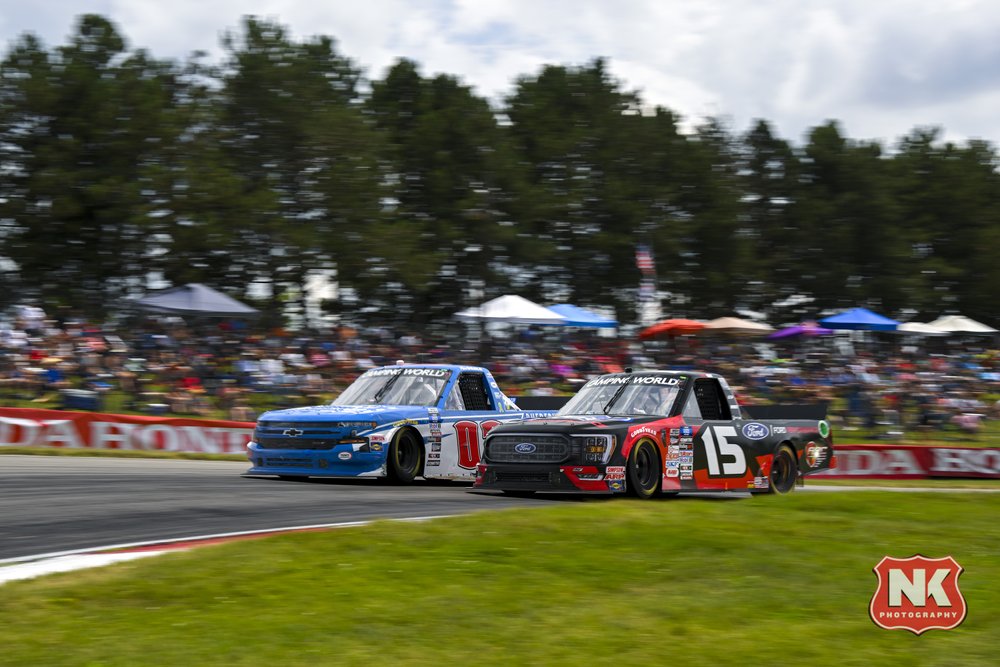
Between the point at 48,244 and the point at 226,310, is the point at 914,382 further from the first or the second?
the point at 48,244

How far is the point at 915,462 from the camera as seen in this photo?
23.1 m

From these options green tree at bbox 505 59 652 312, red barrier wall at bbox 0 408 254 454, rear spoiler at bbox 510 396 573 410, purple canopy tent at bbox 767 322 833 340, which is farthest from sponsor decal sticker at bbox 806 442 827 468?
green tree at bbox 505 59 652 312

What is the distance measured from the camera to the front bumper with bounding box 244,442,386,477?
14.2m

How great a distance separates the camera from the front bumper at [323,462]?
560 inches

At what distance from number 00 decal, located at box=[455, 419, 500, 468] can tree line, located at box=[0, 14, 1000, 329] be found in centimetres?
1880

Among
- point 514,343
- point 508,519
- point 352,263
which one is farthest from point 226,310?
point 508,519

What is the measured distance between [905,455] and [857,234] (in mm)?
31644

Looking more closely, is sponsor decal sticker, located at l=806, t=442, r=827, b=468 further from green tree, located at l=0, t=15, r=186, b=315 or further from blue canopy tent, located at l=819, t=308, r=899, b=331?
green tree, located at l=0, t=15, r=186, b=315

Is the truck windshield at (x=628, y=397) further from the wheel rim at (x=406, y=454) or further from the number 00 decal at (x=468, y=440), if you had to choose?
the wheel rim at (x=406, y=454)

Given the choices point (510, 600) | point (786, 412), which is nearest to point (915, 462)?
point (786, 412)

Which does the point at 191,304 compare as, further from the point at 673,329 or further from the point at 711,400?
the point at 711,400

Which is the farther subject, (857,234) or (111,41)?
(857,234)

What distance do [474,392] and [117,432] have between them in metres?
7.56

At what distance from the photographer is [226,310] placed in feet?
93.8
